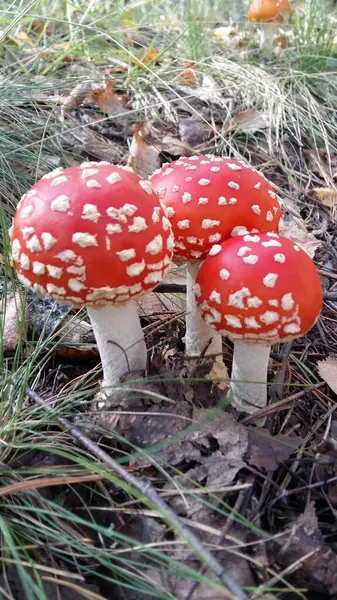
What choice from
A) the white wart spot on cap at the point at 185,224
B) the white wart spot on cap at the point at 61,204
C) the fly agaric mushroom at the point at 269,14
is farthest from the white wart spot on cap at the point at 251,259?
the fly agaric mushroom at the point at 269,14

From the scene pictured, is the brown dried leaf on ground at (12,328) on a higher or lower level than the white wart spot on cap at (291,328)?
lower

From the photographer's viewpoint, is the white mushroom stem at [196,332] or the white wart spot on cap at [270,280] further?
the white mushroom stem at [196,332]

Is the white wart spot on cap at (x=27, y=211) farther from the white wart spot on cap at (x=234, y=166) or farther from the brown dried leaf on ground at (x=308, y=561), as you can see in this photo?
the brown dried leaf on ground at (x=308, y=561)

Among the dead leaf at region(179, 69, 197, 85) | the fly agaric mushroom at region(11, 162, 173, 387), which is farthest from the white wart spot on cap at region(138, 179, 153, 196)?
the dead leaf at region(179, 69, 197, 85)

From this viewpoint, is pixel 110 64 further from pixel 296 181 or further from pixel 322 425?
pixel 322 425

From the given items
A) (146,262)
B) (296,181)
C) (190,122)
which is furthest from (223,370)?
(190,122)

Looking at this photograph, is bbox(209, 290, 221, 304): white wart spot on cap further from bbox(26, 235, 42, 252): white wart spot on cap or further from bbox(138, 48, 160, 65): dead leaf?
bbox(138, 48, 160, 65): dead leaf
